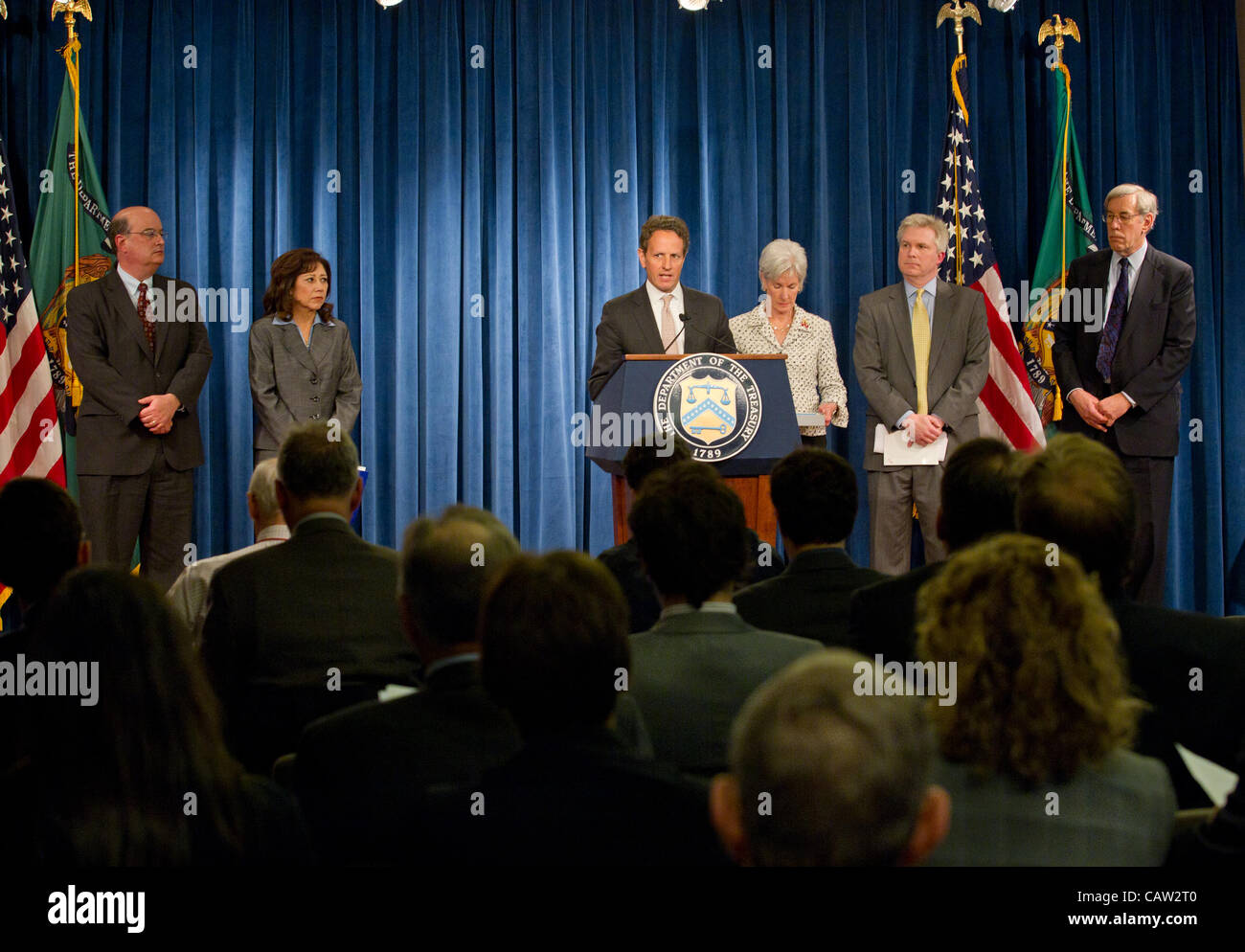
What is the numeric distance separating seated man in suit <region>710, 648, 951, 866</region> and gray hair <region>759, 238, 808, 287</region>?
15.7 ft

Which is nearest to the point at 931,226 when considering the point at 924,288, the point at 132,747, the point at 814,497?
the point at 924,288

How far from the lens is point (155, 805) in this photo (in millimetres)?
1416

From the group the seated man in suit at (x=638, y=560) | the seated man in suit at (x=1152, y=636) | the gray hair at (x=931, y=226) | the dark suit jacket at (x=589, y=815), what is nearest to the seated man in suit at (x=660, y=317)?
the gray hair at (x=931, y=226)

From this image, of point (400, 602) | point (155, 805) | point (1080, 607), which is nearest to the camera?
point (155, 805)

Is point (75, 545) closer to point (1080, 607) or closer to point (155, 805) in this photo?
point (155, 805)

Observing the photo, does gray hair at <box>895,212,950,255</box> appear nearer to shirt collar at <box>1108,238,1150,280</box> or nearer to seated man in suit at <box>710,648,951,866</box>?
shirt collar at <box>1108,238,1150,280</box>

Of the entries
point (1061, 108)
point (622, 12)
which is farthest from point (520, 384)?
point (1061, 108)

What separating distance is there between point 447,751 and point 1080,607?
88cm

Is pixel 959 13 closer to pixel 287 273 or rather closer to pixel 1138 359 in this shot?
pixel 1138 359

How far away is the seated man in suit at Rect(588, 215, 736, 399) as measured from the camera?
5.27 metres

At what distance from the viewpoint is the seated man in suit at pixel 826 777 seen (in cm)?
107

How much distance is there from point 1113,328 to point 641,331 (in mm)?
2063

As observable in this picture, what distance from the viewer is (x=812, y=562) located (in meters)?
2.76

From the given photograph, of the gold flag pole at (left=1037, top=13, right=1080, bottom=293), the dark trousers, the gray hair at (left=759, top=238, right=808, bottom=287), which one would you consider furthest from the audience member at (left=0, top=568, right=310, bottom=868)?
the gold flag pole at (left=1037, top=13, right=1080, bottom=293)
